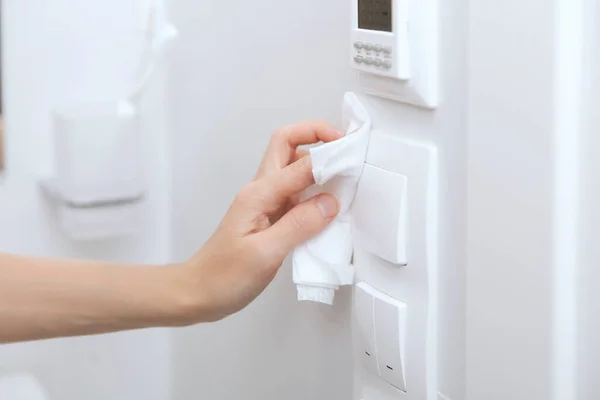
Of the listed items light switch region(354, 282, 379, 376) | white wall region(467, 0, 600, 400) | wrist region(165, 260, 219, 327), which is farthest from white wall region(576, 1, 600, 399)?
wrist region(165, 260, 219, 327)

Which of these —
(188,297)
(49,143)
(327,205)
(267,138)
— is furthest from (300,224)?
(49,143)

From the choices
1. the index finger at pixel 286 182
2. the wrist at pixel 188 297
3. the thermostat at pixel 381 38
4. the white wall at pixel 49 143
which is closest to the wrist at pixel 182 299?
the wrist at pixel 188 297

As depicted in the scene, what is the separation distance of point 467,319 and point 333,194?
0.75 ft

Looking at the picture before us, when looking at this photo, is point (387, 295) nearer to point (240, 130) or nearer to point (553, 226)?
point (553, 226)

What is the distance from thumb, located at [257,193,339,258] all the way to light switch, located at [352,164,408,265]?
35mm

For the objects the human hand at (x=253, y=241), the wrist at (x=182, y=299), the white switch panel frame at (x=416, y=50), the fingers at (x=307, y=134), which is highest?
the white switch panel frame at (x=416, y=50)

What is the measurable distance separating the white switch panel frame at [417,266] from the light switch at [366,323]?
0.02 metres

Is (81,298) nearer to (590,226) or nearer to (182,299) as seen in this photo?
(182,299)

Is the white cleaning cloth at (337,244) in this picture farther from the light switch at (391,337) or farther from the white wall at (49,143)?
the white wall at (49,143)

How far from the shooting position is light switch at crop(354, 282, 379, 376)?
0.94m

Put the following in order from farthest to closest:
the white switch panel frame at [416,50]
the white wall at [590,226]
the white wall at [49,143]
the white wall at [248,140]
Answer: the white wall at [49,143], the white wall at [248,140], the white switch panel frame at [416,50], the white wall at [590,226]

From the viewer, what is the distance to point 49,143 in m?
1.36

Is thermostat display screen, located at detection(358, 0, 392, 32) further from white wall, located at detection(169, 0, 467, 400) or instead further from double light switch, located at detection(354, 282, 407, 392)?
double light switch, located at detection(354, 282, 407, 392)

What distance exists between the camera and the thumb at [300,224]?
0.91 metres
